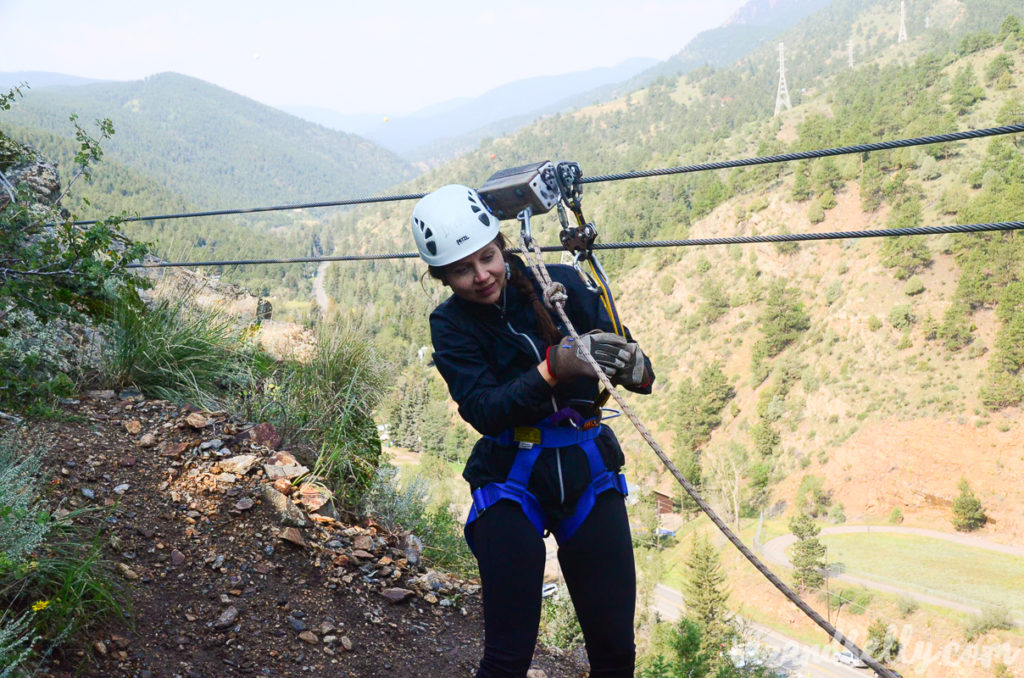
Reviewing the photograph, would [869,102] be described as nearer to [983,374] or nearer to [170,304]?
[983,374]

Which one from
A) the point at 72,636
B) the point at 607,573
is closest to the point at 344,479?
the point at 72,636

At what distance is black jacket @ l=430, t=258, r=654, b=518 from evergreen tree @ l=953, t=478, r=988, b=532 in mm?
70608

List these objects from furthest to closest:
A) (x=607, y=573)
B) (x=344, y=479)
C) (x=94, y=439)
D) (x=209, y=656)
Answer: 1. (x=344, y=479)
2. (x=94, y=439)
3. (x=209, y=656)
4. (x=607, y=573)

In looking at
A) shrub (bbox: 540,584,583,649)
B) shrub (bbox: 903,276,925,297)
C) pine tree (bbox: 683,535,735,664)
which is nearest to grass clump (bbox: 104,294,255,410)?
shrub (bbox: 540,584,583,649)

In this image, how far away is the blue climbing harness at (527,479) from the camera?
1893 millimetres

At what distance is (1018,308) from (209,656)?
3154 inches

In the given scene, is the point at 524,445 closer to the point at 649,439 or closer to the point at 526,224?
the point at 649,439

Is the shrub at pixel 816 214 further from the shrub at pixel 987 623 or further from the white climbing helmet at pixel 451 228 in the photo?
the white climbing helmet at pixel 451 228

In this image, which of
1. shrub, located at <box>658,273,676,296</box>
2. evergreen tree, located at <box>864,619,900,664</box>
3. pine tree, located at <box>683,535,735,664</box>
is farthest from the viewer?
shrub, located at <box>658,273,676,296</box>

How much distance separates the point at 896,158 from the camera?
8400cm

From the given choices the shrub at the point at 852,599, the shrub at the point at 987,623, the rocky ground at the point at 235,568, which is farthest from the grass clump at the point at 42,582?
the shrub at the point at 987,623

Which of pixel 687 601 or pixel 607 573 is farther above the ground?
pixel 607 573

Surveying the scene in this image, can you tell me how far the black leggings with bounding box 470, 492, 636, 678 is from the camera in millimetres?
1829

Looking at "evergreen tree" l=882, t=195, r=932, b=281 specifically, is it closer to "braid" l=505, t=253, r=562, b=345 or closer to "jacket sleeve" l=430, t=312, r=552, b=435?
"braid" l=505, t=253, r=562, b=345
